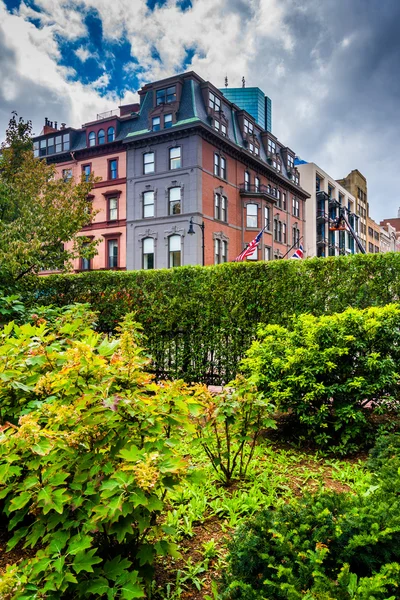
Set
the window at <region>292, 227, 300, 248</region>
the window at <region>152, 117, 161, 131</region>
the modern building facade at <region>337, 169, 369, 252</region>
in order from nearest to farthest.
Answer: the window at <region>152, 117, 161, 131</region> → the window at <region>292, 227, 300, 248</region> → the modern building facade at <region>337, 169, 369, 252</region>

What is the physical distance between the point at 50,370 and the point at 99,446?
1.05 m

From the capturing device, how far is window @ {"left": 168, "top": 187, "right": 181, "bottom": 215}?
26766 mm

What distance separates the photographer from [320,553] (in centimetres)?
164

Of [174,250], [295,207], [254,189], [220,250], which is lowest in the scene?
[174,250]

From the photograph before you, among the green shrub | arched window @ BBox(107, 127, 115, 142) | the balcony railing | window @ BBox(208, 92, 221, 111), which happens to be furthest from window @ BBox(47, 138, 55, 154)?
the green shrub

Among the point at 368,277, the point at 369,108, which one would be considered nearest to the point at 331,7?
the point at 369,108

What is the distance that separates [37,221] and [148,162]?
19126mm

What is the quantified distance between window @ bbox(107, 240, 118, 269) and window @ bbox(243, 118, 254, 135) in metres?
13.9

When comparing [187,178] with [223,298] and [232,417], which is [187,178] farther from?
[232,417]

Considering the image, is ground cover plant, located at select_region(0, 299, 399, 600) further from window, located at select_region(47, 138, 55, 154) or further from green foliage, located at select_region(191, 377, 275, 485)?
window, located at select_region(47, 138, 55, 154)

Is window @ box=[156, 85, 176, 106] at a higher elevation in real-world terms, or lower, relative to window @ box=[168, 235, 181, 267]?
higher

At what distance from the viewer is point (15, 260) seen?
9.18 m

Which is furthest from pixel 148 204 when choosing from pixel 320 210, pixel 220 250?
pixel 320 210

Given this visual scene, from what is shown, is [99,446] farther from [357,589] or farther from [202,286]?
[202,286]
